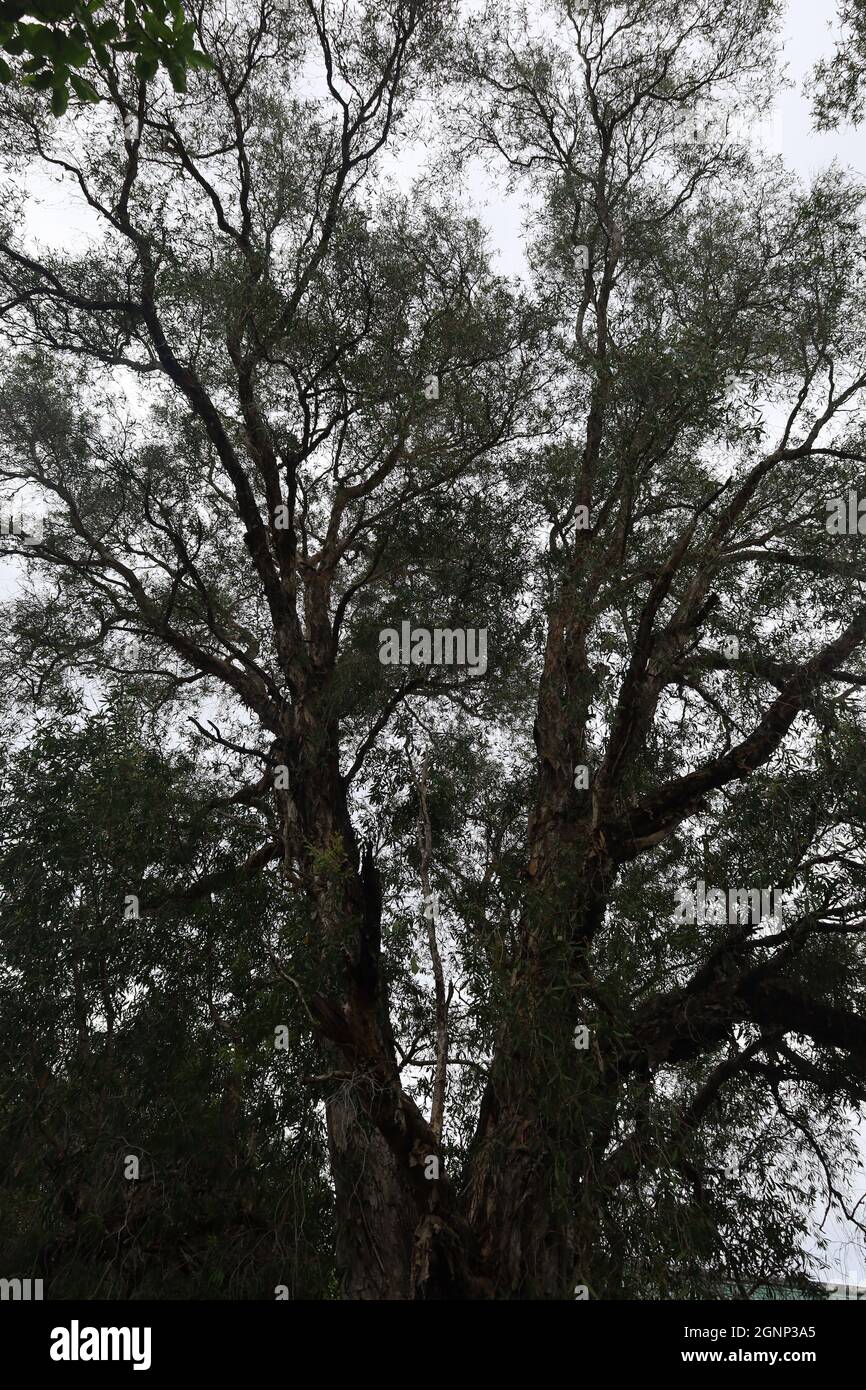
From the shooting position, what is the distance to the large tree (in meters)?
5.25

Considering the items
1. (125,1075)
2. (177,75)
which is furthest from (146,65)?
(125,1075)

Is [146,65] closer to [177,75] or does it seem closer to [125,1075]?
[177,75]

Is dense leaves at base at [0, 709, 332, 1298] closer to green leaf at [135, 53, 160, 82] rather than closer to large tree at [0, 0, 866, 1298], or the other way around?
large tree at [0, 0, 866, 1298]

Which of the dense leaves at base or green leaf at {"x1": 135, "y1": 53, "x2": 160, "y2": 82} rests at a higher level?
green leaf at {"x1": 135, "y1": 53, "x2": 160, "y2": 82}

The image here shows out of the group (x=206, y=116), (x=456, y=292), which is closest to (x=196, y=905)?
(x=456, y=292)

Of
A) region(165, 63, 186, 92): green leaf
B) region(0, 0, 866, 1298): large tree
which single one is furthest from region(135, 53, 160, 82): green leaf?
region(0, 0, 866, 1298): large tree

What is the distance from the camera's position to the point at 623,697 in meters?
5.83

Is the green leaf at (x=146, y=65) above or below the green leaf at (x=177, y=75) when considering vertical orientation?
above

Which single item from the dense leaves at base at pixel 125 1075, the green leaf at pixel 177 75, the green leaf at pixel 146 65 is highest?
the green leaf at pixel 146 65

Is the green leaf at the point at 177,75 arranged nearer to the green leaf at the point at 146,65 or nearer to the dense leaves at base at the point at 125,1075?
the green leaf at the point at 146,65

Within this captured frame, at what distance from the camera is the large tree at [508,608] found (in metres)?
5.25

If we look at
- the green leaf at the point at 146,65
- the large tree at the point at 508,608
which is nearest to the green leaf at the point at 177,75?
the green leaf at the point at 146,65

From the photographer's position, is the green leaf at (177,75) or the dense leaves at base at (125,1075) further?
the dense leaves at base at (125,1075)

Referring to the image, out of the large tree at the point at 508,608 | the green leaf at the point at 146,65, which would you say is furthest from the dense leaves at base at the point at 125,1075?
the green leaf at the point at 146,65
